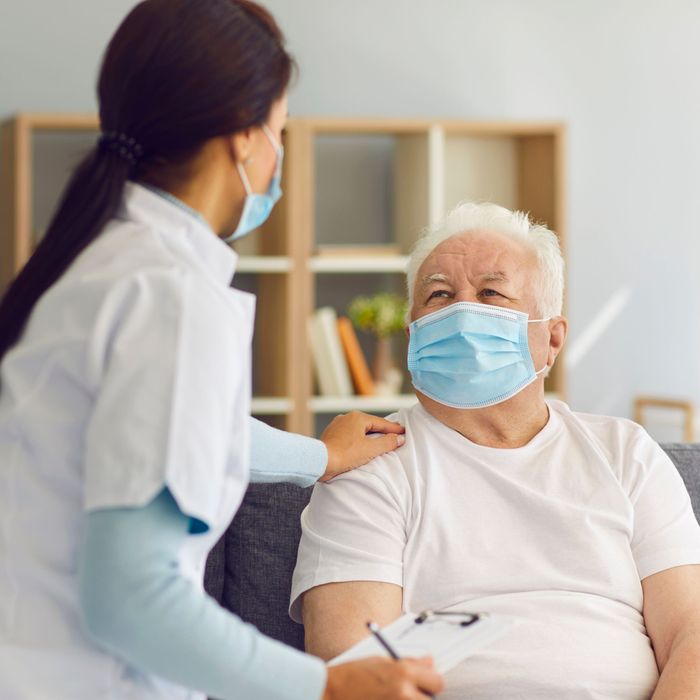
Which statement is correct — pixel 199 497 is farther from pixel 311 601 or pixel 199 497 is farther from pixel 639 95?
pixel 639 95

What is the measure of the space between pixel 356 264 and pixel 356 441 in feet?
6.96

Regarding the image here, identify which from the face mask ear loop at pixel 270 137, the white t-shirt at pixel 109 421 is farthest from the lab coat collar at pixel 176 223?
the face mask ear loop at pixel 270 137

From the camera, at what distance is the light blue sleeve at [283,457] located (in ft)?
4.64

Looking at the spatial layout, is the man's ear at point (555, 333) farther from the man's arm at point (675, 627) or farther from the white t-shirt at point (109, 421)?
the white t-shirt at point (109, 421)

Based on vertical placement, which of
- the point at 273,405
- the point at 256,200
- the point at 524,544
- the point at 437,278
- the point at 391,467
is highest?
the point at 256,200

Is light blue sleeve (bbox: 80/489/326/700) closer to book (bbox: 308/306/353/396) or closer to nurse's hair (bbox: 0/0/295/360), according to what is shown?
nurse's hair (bbox: 0/0/295/360)

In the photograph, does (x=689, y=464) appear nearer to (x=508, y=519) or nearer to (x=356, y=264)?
(x=508, y=519)

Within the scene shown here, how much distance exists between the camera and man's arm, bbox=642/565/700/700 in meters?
1.48

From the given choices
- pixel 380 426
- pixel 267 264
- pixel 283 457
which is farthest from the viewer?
pixel 267 264

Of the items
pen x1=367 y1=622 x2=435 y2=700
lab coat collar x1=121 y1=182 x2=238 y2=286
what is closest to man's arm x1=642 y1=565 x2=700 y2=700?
pen x1=367 y1=622 x2=435 y2=700

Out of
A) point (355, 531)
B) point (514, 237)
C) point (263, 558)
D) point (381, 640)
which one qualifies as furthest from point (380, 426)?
point (381, 640)

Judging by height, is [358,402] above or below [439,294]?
below

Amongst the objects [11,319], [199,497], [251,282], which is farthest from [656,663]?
[251,282]

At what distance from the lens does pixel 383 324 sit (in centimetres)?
373
